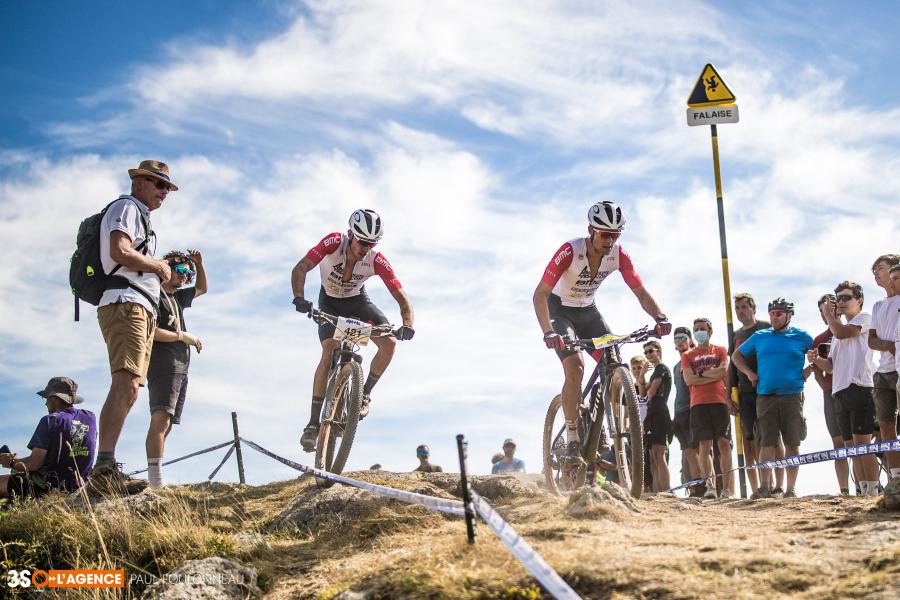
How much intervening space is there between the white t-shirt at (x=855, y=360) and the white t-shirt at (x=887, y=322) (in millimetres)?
491

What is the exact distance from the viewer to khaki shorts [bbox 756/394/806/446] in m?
10.2

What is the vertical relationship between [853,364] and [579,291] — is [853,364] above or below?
below

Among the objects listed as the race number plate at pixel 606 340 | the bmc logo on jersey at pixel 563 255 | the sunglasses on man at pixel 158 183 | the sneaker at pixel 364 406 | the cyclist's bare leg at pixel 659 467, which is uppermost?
the sunglasses on man at pixel 158 183

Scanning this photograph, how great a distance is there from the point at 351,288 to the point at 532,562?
602cm

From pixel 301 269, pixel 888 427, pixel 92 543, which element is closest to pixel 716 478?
pixel 888 427

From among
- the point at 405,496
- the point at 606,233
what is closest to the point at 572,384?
the point at 606,233

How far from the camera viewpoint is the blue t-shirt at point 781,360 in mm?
10273

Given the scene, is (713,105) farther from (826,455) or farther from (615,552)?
(615,552)

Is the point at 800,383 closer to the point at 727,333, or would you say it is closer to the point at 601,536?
the point at 727,333

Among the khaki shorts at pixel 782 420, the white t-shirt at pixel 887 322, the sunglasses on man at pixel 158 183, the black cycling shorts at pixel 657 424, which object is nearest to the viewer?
the sunglasses on man at pixel 158 183

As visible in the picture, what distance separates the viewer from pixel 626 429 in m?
8.86

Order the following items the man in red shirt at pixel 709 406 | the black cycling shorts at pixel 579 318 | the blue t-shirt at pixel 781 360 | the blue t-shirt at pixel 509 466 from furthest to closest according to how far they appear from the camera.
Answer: the blue t-shirt at pixel 509 466 → the man in red shirt at pixel 709 406 → the blue t-shirt at pixel 781 360 → the black cycling shorts at pixel 579 318

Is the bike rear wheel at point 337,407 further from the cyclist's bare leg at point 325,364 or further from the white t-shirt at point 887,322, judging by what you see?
the white t-shirt at point 887,322

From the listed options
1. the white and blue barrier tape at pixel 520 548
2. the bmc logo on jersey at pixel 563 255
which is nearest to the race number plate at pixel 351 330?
the bmc logo on jersey at pixel 563 255
